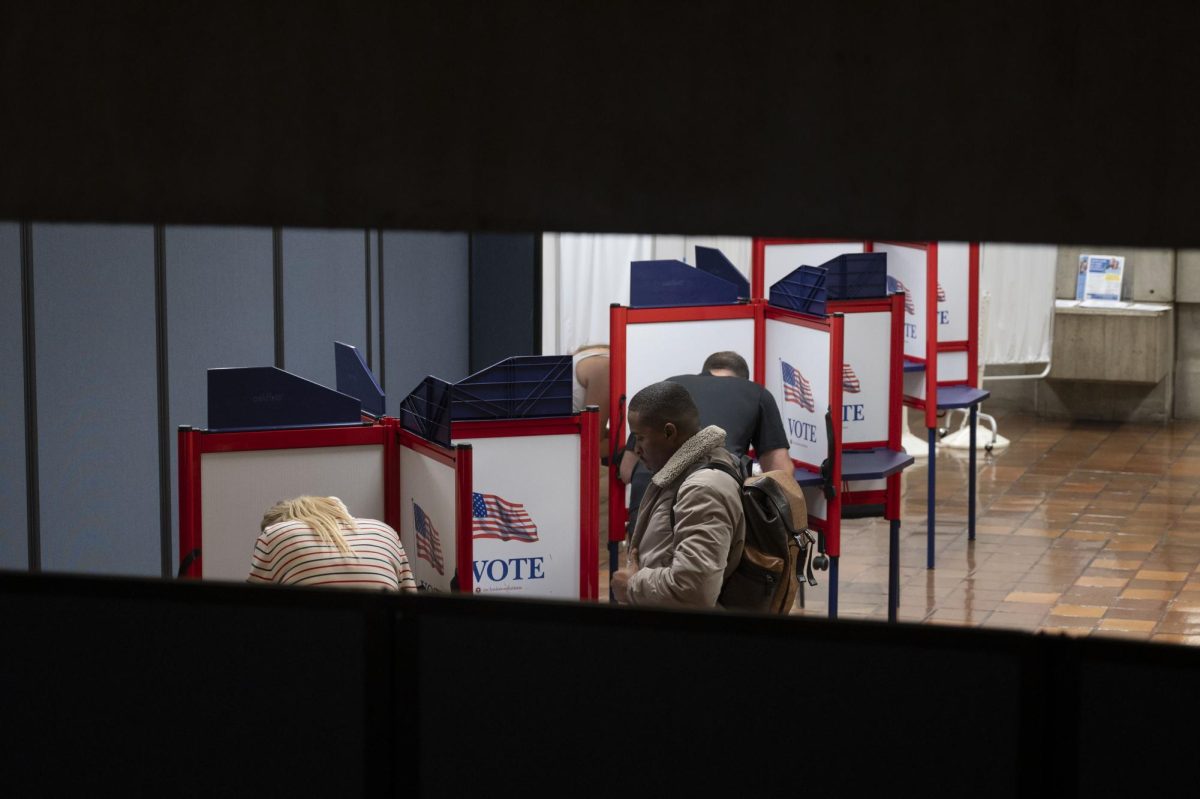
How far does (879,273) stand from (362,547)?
405cm

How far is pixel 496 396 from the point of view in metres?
5.56

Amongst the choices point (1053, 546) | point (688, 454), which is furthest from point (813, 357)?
point (1053, 546)

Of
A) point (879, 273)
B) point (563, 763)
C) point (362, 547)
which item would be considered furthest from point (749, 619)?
point (879, 273)

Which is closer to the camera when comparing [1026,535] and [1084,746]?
[1084,746]

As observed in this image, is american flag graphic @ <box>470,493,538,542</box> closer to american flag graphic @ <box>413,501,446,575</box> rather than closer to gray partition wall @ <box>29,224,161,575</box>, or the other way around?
american flag graphic @ <box>413,501,446,575</box>

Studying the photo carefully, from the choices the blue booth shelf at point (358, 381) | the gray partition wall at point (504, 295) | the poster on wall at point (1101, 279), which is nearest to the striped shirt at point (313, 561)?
the blue booth shelf at point (358, 381)

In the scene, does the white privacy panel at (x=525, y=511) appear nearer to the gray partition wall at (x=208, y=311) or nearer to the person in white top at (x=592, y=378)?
the gray partition wall at (x=208, y=311)

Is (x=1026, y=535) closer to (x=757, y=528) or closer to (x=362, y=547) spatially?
(x=757, y=528)

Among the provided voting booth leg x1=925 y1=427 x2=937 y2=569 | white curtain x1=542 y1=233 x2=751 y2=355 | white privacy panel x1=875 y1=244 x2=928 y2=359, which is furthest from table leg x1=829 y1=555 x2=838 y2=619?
white curtain x1=542 y1=233 x2=751 y2=355

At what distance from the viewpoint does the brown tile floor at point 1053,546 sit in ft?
27.0

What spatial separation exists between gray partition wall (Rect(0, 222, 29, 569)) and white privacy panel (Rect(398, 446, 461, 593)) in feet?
6.94

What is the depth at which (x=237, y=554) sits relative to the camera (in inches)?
210

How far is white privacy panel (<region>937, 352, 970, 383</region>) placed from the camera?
10.3 meters

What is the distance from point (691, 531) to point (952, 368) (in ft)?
20.5
